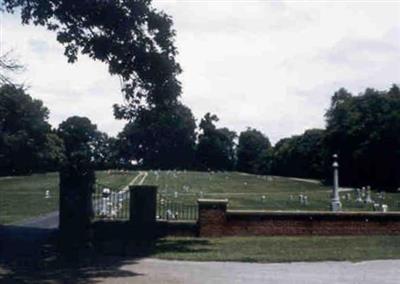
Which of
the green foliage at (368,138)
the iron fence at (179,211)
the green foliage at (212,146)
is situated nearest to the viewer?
the iron fence at (179,211)

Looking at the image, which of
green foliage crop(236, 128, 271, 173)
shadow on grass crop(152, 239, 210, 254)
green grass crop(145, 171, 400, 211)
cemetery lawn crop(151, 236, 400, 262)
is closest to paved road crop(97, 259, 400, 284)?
cemetery lawn crop(151, 236, 400, 262)

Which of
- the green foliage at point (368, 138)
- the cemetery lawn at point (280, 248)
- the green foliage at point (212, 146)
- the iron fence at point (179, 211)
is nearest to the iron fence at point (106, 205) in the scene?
the iron fence at point (179, 211)

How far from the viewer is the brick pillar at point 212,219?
74.6 feet

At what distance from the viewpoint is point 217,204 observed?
2275 centimetres

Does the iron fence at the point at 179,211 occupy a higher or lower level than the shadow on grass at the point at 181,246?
higher

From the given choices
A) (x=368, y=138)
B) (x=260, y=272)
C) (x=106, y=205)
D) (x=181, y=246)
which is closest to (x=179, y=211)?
(x=106, y=205)

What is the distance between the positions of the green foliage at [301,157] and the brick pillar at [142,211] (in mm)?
83760

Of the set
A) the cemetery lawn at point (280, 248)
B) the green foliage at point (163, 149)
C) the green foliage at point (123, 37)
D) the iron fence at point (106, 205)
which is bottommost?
the cemetery lawn at point (280, 248)

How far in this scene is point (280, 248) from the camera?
795 inches

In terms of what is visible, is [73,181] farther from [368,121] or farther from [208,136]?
[208,136]

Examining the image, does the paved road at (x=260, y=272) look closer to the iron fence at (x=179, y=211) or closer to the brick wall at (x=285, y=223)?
the brick wall at (x=285, y=223)

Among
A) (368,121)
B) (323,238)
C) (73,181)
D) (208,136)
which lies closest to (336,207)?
(323,238)

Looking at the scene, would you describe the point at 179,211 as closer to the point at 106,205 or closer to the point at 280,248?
the point at 106,205

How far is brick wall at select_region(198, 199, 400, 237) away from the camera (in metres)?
22.9
